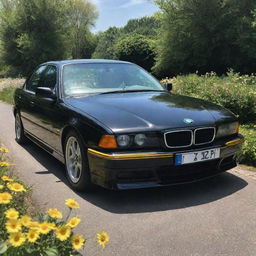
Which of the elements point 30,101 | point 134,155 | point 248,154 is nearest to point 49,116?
point 30,101

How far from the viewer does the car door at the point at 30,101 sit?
18.9ft

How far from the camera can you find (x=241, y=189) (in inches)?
167

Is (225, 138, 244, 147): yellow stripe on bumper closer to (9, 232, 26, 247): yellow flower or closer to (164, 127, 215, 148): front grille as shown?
(164, 127, 215, 148): front grille

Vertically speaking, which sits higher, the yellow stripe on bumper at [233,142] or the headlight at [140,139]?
the headlight at [140,139]

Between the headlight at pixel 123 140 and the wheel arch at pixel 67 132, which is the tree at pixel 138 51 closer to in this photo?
the wheel arch at pixel 67 132

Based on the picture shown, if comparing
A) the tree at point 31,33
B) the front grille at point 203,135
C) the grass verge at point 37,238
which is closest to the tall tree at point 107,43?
the tree at point 31,33

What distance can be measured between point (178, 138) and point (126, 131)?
0.56 m

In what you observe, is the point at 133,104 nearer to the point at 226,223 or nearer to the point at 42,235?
the point at 226,223

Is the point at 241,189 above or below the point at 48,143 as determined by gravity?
below

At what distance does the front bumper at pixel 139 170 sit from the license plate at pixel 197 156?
44 millimetres

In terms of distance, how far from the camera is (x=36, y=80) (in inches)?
242

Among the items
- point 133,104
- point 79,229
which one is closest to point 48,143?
point 133,104

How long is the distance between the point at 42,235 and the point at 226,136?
2.77 meters

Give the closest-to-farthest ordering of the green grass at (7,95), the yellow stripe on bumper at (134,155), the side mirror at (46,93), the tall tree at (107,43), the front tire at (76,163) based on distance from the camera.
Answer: the yellow stripe on bumper at (134,155) < the front tire at (76,163) < the side mirror at (46,93) < the green grass at (7,95) < the tall tree at (107,43)
